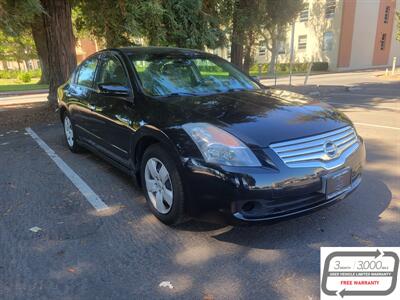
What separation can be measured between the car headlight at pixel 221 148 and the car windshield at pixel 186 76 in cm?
99

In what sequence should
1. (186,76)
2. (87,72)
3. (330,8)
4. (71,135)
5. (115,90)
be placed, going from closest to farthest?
(115,90) < (186,76) < (87,72) < (71,135) < (330,8)

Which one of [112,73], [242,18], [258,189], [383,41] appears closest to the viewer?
[258,189]

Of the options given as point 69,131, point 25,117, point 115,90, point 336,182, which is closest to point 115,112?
point 115,90

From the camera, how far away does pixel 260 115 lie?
10.3ft

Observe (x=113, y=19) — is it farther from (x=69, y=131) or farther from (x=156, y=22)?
(x=69, y=131)

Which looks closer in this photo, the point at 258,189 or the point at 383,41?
the point at 258,189

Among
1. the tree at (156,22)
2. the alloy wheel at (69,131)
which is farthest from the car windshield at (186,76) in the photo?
the tree at (156,22)

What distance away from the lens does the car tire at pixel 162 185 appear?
9.96 feet

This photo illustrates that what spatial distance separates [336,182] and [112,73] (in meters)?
2.88

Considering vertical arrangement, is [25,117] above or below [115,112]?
below

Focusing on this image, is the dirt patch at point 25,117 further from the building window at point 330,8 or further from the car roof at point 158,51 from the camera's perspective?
the building window at point 330,8

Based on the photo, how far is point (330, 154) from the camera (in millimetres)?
2932

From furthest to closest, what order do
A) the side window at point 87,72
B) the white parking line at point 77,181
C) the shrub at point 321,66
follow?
the shrub at point 321,66
the side window at point 87,72
the white parking line at point 77,181

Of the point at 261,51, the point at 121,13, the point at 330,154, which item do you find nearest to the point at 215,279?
the point at 330,154
